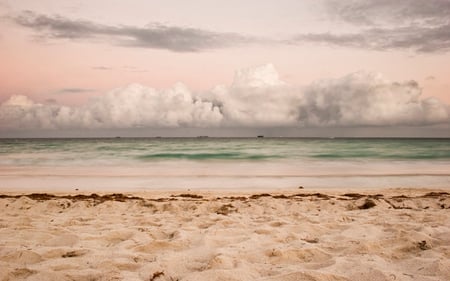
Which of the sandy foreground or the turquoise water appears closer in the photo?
the sandy foreground

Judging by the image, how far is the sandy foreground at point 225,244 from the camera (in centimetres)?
284

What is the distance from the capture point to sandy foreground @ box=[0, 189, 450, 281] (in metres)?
2.84

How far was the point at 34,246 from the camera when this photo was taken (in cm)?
372

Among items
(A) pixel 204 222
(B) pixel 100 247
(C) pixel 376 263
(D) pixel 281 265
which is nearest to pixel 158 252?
(B) pixel 100 247

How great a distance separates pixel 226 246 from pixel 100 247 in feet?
4.57

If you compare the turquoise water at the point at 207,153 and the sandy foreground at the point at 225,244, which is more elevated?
the sandy foreground at the point at 225,244

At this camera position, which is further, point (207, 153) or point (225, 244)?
point (207, 153)

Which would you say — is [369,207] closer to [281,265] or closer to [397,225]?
[397,225]

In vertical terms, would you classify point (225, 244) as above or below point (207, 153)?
above

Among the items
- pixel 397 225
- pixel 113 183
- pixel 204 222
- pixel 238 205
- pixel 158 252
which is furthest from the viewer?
pixel 113 183

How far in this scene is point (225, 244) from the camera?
387 cm

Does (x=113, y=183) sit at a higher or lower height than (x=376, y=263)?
lower

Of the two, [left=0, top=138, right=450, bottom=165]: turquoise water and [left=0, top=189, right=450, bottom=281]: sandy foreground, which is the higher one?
[left=0, top=189, right=450, bottom=281]: sandy foreground

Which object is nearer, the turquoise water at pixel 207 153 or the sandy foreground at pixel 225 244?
the sandy foreground at pixel 225 244
